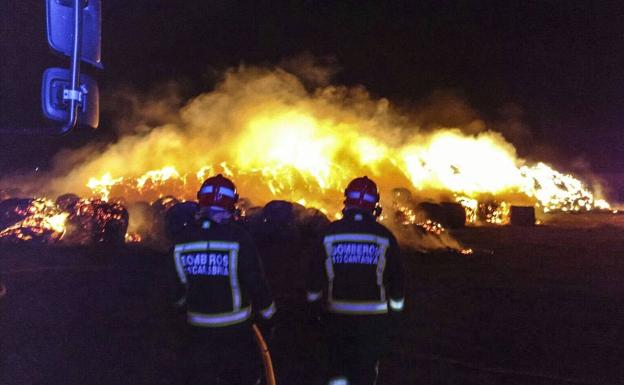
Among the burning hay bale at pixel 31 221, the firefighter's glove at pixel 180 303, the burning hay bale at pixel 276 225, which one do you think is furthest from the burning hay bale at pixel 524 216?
the firefighter's glove at pixel 180 303

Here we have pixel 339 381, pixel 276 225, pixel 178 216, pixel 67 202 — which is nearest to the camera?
pixel 339 381

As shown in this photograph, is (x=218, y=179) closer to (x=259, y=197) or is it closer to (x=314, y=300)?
(x=314, y=300)

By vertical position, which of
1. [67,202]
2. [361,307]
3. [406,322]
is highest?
[67,202]

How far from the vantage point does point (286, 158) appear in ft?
75.9

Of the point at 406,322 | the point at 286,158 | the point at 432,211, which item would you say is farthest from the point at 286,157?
the point at 406,322

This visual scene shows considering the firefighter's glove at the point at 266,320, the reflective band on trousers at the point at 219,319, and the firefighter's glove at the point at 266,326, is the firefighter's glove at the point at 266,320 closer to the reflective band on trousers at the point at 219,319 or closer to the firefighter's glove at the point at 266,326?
the firefighter's glove at the point at 266,326

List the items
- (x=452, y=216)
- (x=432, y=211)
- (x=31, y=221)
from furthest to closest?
(x=452, y=216), (x=432, y=211), (x=31, y=221)

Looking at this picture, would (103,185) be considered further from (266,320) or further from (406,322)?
(266,320)

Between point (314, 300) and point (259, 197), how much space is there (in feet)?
56.9

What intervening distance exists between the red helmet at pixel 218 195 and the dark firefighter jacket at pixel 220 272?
0.14m

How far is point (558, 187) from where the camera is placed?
30297 mm

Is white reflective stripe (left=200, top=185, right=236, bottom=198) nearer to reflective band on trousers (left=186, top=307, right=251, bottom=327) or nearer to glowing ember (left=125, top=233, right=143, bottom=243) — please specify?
reflective band on trousers (left=186, top=307, right=251, bottom=327)

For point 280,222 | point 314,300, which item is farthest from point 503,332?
point 280,222

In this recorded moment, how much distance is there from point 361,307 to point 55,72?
2380 mm
